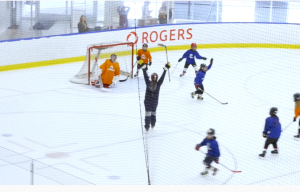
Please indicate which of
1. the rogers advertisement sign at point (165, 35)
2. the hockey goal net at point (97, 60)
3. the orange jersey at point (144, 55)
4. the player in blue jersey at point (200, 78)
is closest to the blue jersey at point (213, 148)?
the player in blue jersey at point (200, 78)

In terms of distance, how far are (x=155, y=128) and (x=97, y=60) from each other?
143 inches

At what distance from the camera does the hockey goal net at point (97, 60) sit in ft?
37.9

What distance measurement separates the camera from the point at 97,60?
461 inches

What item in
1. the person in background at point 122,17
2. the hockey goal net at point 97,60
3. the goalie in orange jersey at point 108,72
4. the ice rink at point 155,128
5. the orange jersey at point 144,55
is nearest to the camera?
the ice rink at point 155,128

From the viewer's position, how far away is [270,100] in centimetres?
1036

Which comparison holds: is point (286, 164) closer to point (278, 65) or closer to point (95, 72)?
point (95, 72)

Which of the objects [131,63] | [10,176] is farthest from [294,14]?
[10,176]

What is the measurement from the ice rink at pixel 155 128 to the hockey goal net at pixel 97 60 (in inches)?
13.0

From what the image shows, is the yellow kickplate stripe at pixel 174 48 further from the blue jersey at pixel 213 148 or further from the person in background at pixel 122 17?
the blue jersey at pixel 213 148

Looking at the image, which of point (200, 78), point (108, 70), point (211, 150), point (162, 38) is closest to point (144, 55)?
point (108, 70)

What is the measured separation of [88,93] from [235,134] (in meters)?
3.42

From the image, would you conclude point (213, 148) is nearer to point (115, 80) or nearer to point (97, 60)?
point (115, 80)

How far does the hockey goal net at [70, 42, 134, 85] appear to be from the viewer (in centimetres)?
1155

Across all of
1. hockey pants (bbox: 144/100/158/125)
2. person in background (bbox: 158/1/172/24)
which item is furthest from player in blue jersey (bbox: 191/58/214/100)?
person in background (bbox: 158/1/172/24)
